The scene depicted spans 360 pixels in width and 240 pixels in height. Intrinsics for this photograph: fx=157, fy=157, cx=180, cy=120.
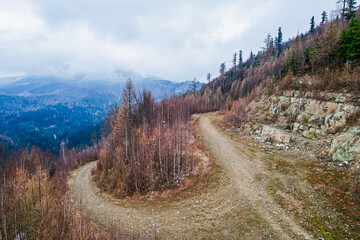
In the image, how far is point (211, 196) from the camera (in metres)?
12.9

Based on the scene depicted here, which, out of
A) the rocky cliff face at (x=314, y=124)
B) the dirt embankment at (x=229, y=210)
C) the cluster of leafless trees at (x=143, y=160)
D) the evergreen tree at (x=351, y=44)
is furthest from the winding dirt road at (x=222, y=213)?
the evergreen tree at (x=351, y=44)

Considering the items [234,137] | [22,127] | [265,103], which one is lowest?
[22,127]

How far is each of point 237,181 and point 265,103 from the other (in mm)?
20086

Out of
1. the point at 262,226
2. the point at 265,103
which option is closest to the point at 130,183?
the point at 262,226

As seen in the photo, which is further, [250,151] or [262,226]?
[250,151]

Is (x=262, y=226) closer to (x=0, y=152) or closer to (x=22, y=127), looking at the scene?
(x=0, y=152)


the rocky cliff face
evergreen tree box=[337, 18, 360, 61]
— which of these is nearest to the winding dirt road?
the rocky cliff face

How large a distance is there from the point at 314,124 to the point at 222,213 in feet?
53.4

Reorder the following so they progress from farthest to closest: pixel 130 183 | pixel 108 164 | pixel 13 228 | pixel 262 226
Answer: pixel 108 164 < pixel 130 183 < pixel 262 226 < pixel 13 228

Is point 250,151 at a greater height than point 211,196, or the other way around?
point 250,151

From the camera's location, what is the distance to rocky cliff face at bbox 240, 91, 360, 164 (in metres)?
14.2

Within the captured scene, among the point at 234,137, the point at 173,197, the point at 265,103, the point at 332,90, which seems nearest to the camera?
the point at 173,197

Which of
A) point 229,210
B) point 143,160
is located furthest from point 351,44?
point 143,160

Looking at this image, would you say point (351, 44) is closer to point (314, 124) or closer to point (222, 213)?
point (314, 124)
